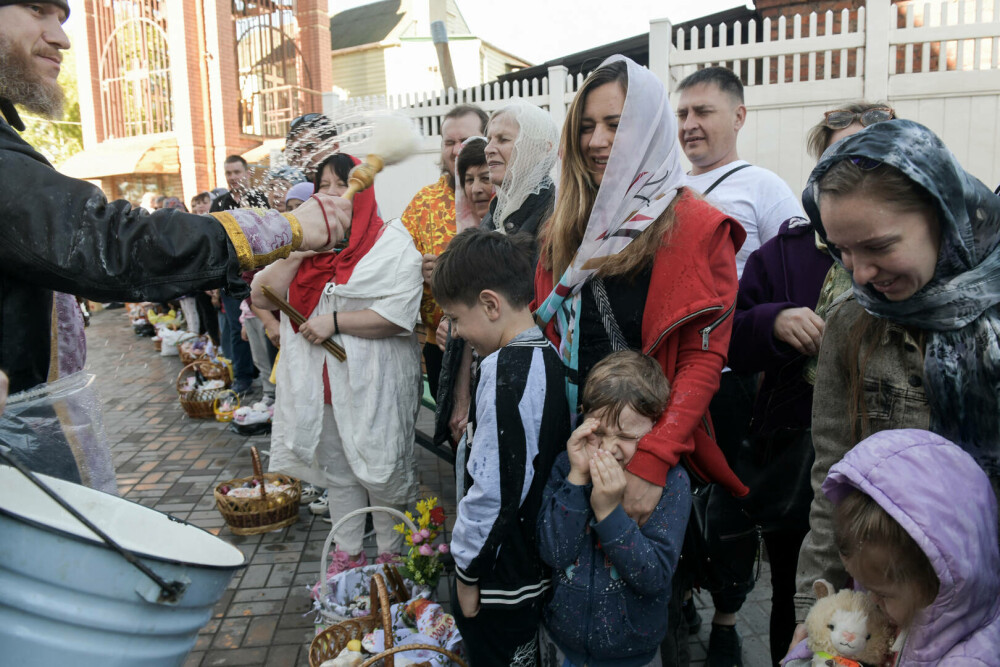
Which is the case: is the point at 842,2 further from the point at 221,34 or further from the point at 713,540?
the point at 221,34

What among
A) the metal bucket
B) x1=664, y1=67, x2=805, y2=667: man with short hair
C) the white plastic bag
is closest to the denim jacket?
x1=664, y1=67, x2=805, y2=667: man with short hair

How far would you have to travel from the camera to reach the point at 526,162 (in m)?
2.89

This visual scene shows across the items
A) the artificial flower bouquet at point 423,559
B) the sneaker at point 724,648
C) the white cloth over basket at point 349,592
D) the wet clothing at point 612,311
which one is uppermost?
the wet clothing at point 612,311

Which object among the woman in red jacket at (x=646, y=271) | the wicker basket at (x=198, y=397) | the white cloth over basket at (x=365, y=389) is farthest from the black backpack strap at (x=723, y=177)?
the wicker basket at (x=198, y=397)

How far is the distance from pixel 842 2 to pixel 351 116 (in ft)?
31.1

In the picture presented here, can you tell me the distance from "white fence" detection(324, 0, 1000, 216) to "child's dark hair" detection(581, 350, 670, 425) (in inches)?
230

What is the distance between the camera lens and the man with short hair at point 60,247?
1.50 m

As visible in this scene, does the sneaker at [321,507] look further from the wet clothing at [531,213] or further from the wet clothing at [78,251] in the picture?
the wet clothing at [78,251]

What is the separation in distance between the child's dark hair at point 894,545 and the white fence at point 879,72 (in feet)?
21.4

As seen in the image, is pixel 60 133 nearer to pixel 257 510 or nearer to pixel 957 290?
pixel 257 510

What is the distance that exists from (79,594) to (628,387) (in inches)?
49.1

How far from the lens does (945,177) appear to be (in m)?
1.21

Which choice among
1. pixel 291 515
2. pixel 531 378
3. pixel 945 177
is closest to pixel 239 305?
pixel 291 515

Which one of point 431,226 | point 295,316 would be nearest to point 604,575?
point 295,316
